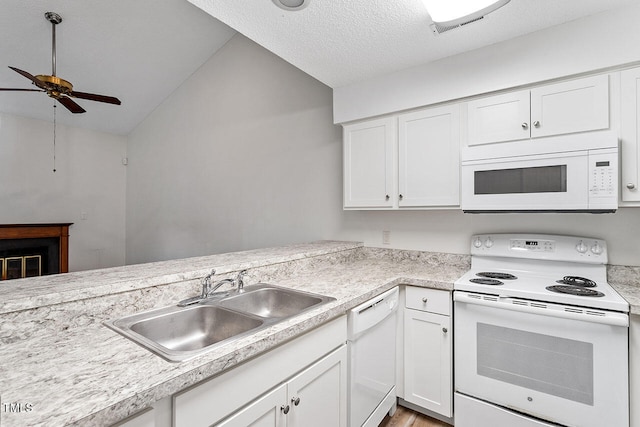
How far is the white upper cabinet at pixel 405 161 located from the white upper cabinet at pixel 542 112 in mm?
164

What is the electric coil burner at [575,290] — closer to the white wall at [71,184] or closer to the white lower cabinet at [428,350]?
the white lower cabinet at [428,350]

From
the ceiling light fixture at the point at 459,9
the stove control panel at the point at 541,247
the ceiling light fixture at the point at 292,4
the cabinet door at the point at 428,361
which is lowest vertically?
the cabinet door at the point at 428,361

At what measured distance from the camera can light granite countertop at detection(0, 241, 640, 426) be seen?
26.5 inches

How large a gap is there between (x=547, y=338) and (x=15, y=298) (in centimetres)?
229

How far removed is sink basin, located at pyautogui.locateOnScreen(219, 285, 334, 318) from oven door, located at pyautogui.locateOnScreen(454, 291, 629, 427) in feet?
3.02

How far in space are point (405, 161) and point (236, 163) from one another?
2.43m

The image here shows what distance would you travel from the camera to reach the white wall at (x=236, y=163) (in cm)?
313

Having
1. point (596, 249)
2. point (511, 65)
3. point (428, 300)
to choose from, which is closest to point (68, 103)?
point (428, 300)

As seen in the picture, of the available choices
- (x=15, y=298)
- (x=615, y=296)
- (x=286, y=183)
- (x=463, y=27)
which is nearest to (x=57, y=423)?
(x=15, y=298)

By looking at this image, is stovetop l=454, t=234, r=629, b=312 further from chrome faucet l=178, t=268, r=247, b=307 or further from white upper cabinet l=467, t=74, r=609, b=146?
chrome faucet l=178, t=268, r=247, b=307

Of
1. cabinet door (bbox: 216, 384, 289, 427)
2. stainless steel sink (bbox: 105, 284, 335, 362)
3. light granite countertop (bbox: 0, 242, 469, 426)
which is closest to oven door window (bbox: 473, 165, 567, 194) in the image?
light granite countertop (bbox: 0, 242, 469, 426)

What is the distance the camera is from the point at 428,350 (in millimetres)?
1895

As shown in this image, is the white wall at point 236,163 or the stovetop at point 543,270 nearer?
the stovetop at point 543,270

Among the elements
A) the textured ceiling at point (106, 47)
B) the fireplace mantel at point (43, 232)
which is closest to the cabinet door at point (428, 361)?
the textured ceiling at point (106, 47)
